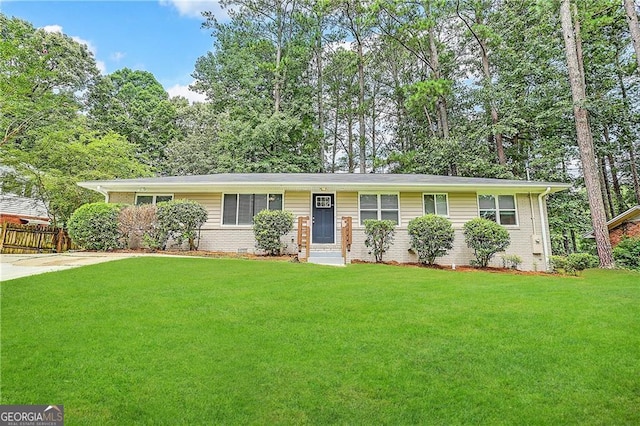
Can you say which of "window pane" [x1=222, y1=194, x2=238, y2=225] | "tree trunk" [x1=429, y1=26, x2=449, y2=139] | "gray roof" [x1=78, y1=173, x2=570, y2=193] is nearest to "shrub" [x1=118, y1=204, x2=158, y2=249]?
"gray roof" [x1=78, y1=173, x2=570, y2=193]

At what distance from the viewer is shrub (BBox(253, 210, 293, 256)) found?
10.8 metres

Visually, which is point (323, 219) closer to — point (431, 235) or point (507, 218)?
point (431, 235)

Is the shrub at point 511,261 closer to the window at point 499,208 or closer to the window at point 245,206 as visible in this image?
the window at point 499,208

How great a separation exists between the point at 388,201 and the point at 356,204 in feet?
3.80

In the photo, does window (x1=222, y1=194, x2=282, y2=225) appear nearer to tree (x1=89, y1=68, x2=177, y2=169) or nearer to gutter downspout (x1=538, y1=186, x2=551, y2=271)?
gutter downspout (x1=538, y1=186, x2=551, y2=271)

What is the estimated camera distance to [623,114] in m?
15.5

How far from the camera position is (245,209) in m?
12.2

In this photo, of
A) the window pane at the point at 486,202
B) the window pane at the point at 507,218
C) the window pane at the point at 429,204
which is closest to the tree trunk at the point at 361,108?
the window pane at the point at 429,204

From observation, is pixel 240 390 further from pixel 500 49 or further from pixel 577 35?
pixel 500 49

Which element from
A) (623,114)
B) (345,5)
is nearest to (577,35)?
(623,114)

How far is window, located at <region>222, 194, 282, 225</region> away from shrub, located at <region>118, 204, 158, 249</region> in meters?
2.31

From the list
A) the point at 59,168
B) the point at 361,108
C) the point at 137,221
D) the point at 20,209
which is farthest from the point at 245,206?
the point at 20,209

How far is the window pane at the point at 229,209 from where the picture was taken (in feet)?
39.6

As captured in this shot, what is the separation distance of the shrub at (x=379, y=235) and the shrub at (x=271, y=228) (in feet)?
8.33
